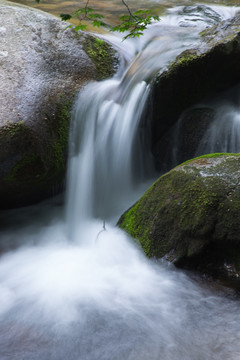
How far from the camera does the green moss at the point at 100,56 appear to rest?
231 inches

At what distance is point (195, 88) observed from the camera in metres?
5.29

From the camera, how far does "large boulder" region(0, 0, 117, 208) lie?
4605mm

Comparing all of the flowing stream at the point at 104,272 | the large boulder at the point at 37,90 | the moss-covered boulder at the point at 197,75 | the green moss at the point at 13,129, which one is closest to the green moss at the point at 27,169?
the large boulder at the point at 37,90

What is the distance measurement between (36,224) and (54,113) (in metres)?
1.72

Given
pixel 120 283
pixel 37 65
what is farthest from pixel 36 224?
pixel 37 65

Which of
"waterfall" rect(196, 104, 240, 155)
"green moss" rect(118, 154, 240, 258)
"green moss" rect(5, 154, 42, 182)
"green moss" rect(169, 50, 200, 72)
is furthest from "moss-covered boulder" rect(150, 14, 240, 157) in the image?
"green moss" rect(5, 154, 42, 182)

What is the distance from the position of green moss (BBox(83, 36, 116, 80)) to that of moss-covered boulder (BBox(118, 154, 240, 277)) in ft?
9.38

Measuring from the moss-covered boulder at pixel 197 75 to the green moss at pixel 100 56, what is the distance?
1.23m

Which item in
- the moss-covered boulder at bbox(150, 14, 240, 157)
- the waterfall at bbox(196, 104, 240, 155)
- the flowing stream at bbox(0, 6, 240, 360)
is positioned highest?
the moss-covered boulder at bbox(150, 14, 240, 157)

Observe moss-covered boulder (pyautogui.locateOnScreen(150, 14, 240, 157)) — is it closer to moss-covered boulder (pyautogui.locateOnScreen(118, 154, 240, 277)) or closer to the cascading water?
the cascading water

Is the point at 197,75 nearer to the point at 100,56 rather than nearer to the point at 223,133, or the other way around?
the point at 223,133

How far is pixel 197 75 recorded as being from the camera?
5133mm

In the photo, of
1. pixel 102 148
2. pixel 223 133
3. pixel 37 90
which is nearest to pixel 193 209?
pixel 223 133

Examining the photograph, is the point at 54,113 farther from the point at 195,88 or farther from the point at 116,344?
the point at 116,344
